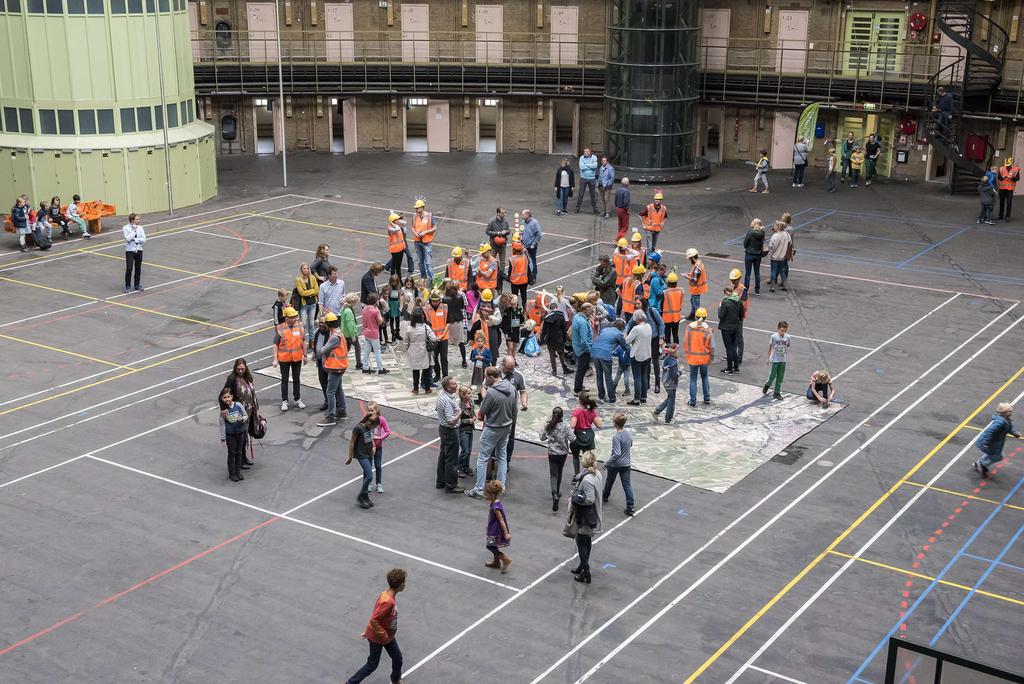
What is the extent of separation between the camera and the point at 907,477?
20.0m

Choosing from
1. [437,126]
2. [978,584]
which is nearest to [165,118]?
[437,126]

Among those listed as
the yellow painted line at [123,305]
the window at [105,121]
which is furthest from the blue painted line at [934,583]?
the window at [105,121]

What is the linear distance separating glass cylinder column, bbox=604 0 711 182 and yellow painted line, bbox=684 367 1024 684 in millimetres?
21501

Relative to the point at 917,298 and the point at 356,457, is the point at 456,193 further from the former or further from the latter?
the point at 356,457

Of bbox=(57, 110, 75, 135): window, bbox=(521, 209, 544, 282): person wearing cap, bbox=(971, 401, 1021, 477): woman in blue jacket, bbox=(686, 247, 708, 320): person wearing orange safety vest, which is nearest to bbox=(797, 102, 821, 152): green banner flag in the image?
bbox=(521, 209, 544, 282): person wearing cap

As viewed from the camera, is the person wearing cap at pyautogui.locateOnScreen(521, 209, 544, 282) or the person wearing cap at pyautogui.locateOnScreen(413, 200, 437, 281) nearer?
the person wearing cap at pyautogui.locateOnScreen(521, 209, 544, 282)

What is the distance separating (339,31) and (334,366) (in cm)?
3062

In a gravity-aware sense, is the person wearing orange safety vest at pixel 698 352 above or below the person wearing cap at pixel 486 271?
below

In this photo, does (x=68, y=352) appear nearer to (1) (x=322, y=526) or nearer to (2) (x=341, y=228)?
(1) (x=322, y=526)

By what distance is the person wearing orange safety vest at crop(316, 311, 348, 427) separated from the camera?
21305 millimetres

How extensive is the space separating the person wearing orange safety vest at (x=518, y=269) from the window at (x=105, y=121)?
53.9 feet

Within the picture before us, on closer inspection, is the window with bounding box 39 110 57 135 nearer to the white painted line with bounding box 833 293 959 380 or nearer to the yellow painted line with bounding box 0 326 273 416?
the yellow painted line with bounding box 0 326 273 416

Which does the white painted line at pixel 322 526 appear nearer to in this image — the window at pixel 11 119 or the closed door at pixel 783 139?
the window at pixel 11 119

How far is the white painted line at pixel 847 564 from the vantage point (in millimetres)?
14891
